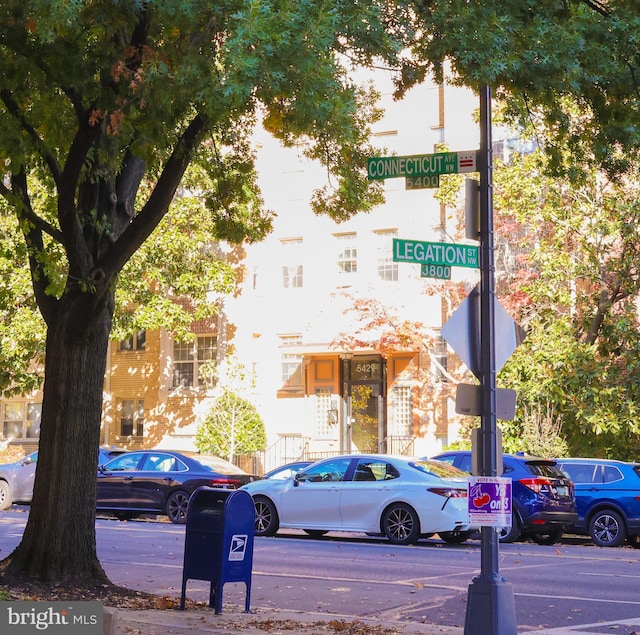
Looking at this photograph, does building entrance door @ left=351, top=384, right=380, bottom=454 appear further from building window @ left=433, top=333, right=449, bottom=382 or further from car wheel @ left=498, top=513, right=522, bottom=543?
car wheel @ left=498, top=513, right=522, bottom=543

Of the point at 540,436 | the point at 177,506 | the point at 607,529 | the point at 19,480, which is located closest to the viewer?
the point at 607,529

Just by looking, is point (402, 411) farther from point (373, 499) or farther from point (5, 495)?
point (373, 499)

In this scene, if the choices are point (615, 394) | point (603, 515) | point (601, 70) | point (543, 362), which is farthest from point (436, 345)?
point (601, 70)

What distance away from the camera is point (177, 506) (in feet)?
79.4

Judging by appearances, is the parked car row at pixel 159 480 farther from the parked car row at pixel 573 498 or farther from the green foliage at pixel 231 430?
the green foliage at pixel 231 430

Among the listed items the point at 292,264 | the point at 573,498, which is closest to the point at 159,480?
the point at 573,498

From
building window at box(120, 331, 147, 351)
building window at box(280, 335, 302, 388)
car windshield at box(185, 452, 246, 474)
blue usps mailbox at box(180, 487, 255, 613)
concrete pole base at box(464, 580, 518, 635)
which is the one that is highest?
building window at box(120, 331, 147, 351)

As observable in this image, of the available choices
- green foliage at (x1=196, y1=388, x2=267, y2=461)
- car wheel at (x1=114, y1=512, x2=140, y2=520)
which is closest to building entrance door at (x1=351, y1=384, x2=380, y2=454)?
green foliage at (x1=196, y1=388, x2=267, y2=461)

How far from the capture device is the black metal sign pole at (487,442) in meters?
8.85

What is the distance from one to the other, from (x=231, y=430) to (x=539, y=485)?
48.2ft

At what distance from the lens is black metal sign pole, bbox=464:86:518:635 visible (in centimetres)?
885

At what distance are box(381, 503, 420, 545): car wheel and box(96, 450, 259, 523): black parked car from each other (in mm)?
5246

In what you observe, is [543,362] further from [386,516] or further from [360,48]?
[360,48]

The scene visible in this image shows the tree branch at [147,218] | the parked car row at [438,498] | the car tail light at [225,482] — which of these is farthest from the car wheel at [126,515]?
the tree branch at [147,218]
